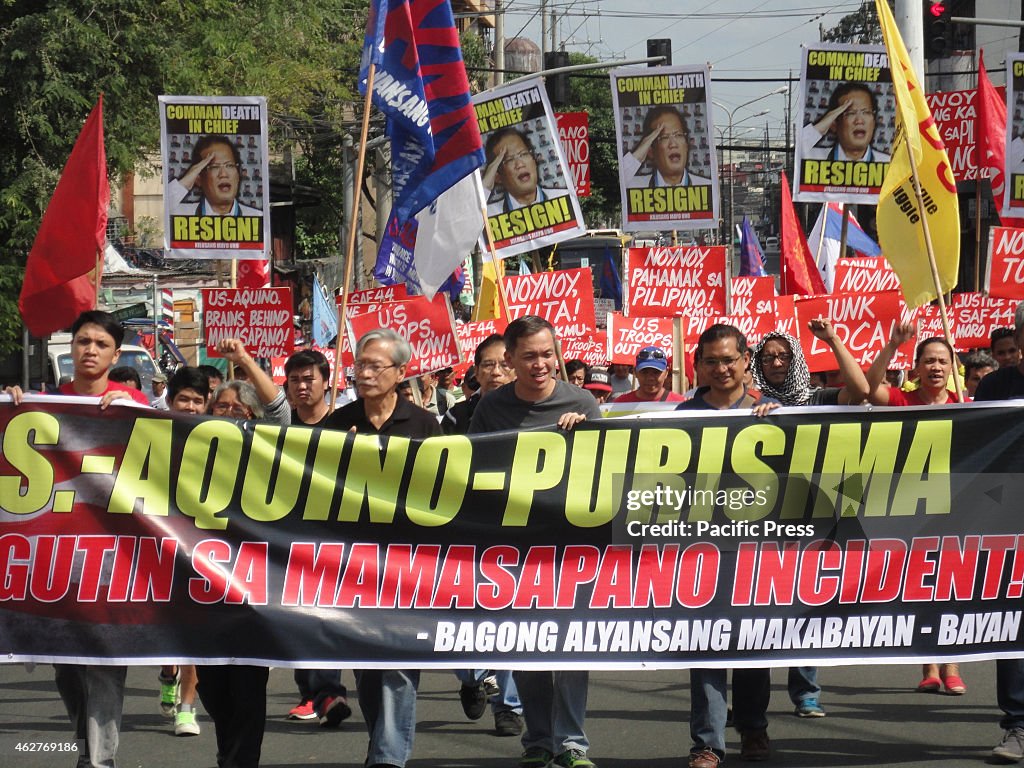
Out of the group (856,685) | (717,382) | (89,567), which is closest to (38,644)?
(89,567)

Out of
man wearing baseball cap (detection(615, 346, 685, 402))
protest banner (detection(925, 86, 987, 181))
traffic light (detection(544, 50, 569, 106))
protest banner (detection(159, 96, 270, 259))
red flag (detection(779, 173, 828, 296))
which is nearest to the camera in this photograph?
man wearing baseball cap (detection(615, 346, 685, 402))

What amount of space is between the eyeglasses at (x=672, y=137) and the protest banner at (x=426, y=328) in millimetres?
2915

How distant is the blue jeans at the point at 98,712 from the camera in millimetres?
5883

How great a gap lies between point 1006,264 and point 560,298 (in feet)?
12.1

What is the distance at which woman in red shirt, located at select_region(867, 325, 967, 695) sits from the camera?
7.33 m

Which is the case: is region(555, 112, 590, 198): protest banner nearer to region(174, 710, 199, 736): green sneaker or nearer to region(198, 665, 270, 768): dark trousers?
region(174, 710, 199, 736): green sneaker

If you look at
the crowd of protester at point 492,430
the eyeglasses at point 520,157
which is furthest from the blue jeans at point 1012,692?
the eyeglasses at point 520,157

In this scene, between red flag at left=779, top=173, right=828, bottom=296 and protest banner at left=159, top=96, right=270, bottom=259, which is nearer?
protest banner at left=159, top=96, right=270, bottom=259

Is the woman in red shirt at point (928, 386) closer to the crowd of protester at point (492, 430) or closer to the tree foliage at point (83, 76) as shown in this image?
the crowd of protester at point (492, 430)

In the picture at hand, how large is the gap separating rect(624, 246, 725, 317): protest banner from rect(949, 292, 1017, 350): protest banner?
2.14m

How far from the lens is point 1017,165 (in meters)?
12.4

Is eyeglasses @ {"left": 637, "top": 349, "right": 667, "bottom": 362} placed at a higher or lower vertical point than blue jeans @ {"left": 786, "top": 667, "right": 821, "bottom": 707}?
higher

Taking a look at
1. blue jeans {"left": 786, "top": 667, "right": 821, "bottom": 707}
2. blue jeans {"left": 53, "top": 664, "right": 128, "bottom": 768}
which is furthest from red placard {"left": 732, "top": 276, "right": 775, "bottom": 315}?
blue jeans {"left": 53, "top": 664, "right": 128, "bottom": 768}

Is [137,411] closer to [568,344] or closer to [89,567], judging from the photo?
[89,567]
